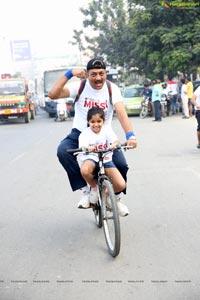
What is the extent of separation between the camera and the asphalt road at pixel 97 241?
3.74 meters

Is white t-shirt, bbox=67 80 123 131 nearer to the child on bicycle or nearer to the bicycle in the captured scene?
the child on bicycle

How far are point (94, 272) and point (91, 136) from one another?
4.41ft

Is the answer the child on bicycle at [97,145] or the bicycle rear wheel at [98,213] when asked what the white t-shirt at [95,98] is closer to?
the child on bicycle at [97,145]

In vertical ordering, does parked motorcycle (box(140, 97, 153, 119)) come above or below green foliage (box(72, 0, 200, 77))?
below

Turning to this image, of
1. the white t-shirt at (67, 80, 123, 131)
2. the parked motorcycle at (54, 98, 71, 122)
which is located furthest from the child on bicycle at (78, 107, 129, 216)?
the parked motorcycle at (54, 98, 71, 122)

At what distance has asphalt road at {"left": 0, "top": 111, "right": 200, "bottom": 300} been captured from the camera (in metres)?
3.74

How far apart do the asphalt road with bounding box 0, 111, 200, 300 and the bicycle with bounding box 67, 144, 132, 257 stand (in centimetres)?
14

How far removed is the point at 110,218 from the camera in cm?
460

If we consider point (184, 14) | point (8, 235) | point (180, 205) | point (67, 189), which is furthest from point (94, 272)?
point (184, 14)

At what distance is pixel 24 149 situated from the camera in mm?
13594

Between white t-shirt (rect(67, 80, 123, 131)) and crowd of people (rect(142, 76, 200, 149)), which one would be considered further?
crowd of people (rect(142, 76, 200, 149))

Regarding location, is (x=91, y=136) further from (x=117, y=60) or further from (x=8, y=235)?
(x=117, y=60)

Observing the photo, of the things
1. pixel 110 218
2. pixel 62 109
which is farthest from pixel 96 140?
pixel 62 109

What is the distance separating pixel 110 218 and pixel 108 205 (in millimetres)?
133
